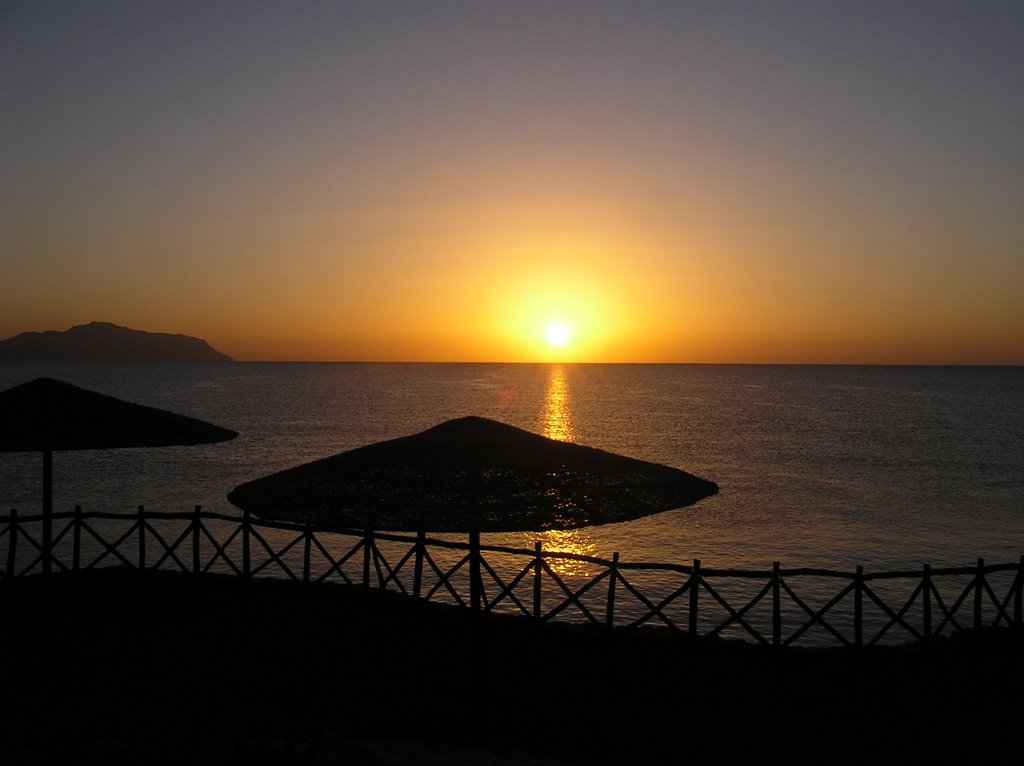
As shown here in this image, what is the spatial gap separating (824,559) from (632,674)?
64.0ft

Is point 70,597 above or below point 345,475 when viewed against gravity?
below

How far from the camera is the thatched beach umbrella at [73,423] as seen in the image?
33.4 feet

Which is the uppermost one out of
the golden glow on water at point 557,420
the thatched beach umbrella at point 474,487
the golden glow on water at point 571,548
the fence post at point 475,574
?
the thatched beach umbrella at point 474,487

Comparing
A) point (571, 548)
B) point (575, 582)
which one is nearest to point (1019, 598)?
point (575, 582)

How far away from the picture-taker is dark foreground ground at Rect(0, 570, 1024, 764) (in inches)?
356

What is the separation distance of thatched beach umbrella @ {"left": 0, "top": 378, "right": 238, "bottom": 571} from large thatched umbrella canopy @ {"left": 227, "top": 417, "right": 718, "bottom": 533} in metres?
2.43

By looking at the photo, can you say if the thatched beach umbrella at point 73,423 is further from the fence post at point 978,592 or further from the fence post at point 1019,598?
the fence post at point 1019,598

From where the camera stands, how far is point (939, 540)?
3200 centimetres

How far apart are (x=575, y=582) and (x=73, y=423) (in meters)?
17.7

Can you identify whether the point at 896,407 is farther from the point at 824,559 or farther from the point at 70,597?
the point at 70,597

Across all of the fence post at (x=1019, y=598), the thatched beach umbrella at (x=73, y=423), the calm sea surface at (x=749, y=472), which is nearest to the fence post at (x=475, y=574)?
the thatched beach umbrella at (x=73, y=423)

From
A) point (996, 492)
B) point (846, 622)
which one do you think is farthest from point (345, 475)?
point (996, 492)

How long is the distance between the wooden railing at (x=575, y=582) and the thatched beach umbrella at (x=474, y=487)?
3244 millimetres

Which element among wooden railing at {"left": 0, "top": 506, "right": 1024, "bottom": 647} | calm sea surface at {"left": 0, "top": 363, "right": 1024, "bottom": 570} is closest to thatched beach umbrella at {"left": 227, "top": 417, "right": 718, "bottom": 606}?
wooden railing at {"left": 0, "top": 506, "right": 1024, "bottom": 647}
